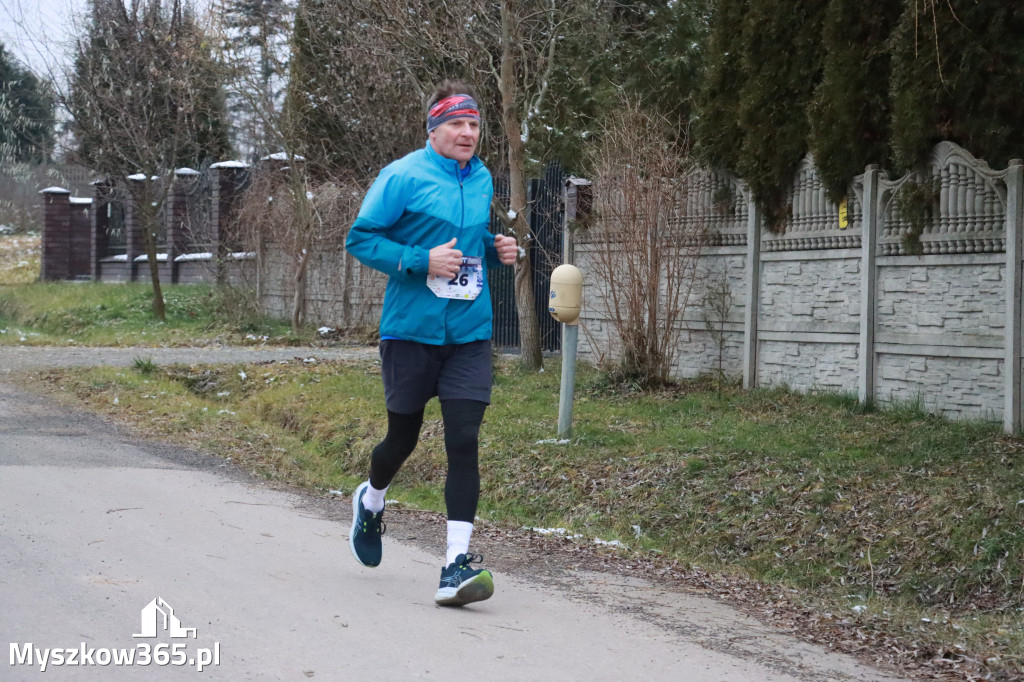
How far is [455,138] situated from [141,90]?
77.6 ft

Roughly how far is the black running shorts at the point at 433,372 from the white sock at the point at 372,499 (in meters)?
0.47

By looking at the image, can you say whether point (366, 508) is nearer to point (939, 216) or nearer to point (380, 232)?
point (380, 232)

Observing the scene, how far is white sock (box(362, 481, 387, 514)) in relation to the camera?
5.39 meters

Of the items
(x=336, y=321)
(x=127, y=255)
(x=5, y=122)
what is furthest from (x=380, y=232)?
(x=5, y=122)

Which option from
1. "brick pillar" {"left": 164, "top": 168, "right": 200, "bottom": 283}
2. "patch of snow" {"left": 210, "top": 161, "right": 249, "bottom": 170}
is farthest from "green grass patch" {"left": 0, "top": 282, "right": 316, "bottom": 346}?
"patch of snow" {"left": 210, "top": 161, "right": 249, "bottom": 170}

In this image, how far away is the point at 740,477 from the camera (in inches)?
300

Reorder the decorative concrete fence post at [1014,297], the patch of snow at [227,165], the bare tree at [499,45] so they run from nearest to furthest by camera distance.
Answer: the decorative concrete fence post at [1014,297] < the bare tree at [499,45] < the patch of snow at [227,165]

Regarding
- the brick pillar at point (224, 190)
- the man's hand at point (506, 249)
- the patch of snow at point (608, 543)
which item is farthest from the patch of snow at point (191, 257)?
the man's hand at point (506, 249)

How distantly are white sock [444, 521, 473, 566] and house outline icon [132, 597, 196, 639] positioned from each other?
1.11 metres

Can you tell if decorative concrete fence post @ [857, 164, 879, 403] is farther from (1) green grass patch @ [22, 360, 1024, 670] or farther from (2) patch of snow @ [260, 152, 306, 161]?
(2) patch of snow @ [260, 152, 306, 161]

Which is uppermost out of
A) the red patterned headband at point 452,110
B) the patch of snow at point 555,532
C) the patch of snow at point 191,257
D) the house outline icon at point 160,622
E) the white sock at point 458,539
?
the patch of snow at point 191,257

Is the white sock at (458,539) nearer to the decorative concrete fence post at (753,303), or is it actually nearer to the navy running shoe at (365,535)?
the navy running shoe at (365,535)

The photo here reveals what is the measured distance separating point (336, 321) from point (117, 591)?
17.1 meters

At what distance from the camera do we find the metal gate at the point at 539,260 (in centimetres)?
1720
